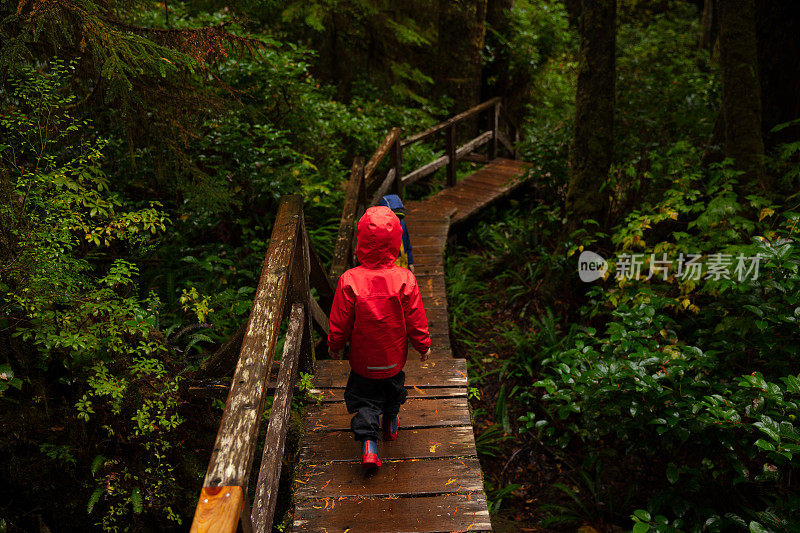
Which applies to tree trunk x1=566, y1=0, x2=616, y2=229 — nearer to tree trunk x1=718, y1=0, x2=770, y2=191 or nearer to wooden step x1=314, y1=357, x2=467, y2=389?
tree trunk x1=718, y1=0, x2=770, y2=191

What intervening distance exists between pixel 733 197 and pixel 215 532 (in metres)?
5.53

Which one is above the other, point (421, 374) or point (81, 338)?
point (81, 338)

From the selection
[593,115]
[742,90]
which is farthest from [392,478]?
[742,90]

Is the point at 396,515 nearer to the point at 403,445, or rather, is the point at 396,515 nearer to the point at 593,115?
the point at 403,445

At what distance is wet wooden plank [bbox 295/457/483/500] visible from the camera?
3.00 m

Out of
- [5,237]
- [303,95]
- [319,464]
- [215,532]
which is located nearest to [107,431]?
[5,237]

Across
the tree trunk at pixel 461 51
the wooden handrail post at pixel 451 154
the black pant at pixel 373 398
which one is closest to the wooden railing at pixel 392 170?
the wooden handrail post at pixel 451 154

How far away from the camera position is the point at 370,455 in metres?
3.11

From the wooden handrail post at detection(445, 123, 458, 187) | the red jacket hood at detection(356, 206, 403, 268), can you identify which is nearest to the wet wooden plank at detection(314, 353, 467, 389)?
the red jacket hood at detection(356, 206, 403, 268)

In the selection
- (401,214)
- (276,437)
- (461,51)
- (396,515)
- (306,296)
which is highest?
(461,51)

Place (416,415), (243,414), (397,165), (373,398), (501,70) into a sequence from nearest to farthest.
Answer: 1. (243,414)
2. (373,398)
3. (416,415)
4. (397,165)
5. (501,70)

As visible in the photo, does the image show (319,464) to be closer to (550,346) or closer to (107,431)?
(107,431)

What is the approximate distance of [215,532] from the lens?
5.14ft

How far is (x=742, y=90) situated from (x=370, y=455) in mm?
5972
